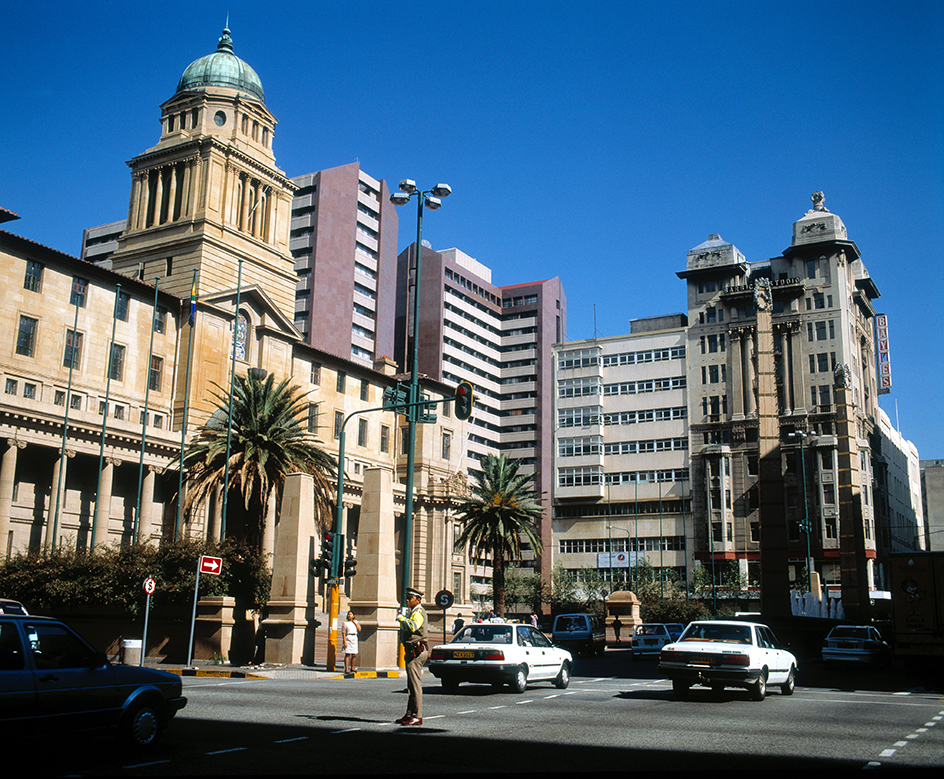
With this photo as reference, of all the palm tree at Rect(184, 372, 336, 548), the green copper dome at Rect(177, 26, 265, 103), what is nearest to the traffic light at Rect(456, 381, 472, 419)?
→ the palm tree at Rect(184, 372, 336, 548)

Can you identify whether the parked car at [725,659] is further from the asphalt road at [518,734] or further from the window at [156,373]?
the window at [156,373]

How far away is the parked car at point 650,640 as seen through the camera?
37.3 metres

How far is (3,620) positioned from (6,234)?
43495 millimetres

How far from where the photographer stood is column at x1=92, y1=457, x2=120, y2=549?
150 ft

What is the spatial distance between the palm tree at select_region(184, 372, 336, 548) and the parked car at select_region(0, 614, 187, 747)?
2819cm

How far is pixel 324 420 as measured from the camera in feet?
218

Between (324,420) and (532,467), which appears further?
(532,467)

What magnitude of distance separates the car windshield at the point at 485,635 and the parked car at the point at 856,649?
16.7 metres

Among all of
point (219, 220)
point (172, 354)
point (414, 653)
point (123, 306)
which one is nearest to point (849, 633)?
point (414, 653)

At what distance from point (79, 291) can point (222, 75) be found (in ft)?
87.6

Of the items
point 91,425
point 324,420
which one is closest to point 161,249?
point 324,420

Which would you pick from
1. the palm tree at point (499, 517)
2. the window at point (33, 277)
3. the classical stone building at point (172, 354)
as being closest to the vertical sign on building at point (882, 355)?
the classical stone building at point (172, 354)

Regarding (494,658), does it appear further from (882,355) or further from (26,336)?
(882,355)

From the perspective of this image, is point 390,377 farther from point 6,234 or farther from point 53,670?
point 53,670
